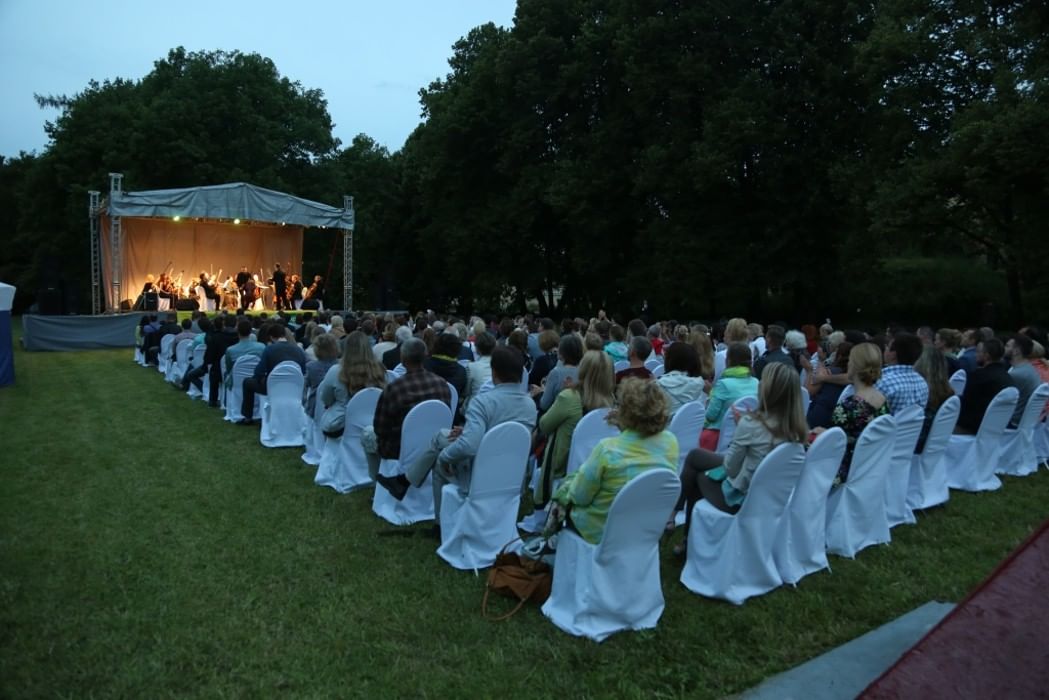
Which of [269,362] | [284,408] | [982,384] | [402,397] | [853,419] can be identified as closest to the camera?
[853,419]

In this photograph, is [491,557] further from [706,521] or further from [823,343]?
[823,343]

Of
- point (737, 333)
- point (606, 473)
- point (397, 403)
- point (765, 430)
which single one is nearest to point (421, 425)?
point (397, 403)

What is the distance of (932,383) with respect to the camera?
5688 millimetres

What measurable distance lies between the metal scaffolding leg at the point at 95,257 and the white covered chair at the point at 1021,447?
20651 millimetres

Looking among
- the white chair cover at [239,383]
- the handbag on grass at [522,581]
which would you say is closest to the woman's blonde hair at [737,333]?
the handbag on grass at [522,581]

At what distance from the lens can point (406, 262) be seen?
32969 millimetres

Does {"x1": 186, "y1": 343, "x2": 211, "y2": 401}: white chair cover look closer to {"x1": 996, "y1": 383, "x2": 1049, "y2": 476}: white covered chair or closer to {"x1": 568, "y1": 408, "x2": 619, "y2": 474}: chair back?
{"x1": 568, "y1": 408, "x2": 619, "y2": 474}: chair back

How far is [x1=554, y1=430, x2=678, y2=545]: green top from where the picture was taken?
3482mm

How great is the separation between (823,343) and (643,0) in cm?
1457

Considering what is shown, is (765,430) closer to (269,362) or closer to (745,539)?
(745,539)

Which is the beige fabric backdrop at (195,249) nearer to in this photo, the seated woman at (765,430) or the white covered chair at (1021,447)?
the seated woman at (765,430)

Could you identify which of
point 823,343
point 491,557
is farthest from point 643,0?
point 491,557

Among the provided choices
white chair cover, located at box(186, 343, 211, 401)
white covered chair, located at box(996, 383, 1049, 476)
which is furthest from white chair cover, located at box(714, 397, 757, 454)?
white chair cover, located at box(186, 343, 211, 401)

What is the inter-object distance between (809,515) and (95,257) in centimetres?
2190
